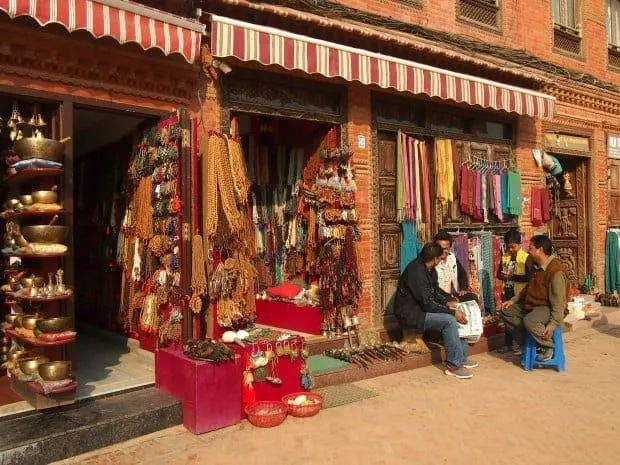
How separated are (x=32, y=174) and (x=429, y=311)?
4601 millimetres

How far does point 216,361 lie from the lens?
15.8ft

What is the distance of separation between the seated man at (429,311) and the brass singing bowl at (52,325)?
3922 mm

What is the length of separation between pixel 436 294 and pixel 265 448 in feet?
11.2

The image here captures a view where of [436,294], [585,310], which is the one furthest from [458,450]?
[585,310]

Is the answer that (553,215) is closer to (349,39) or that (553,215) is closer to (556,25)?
(556,25)

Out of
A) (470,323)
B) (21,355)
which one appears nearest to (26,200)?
(21,355)

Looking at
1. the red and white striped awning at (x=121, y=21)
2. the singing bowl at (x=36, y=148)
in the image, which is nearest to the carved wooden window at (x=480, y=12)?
the red and white striped awning at (x=121, y=21)

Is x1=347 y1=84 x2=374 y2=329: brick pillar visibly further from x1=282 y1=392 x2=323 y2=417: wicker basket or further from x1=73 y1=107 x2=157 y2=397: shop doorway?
x1=73 y1=107 x2=157 y2=397: shop doorway

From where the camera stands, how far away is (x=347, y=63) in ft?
21.8

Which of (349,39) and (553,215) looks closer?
(349,39)

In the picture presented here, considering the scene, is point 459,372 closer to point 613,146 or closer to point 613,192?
point 613,192

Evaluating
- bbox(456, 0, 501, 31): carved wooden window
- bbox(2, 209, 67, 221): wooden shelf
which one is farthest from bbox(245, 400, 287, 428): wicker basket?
bbox(456, 0, 501, 31): carved wooden window

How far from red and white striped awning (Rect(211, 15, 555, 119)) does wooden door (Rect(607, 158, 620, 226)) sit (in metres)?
4.86

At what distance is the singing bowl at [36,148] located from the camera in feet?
14.8
